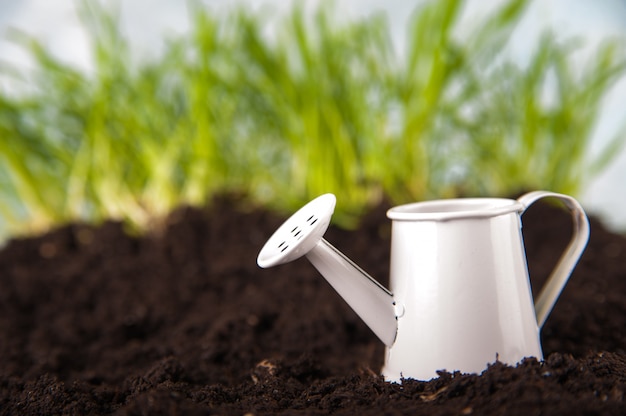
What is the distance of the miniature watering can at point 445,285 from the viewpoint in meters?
0.59

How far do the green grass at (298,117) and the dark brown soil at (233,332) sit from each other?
0.14 m

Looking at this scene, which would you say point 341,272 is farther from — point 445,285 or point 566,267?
point 566,267

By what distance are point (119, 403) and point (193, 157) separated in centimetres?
84

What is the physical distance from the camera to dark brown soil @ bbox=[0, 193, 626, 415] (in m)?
0.54

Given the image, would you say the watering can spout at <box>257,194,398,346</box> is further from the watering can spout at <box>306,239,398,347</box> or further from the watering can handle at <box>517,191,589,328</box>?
the watering can handle at <box>517,191,589,328</box>

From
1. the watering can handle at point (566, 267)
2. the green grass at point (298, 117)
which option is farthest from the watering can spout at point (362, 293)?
the green grass at point (298, 117)

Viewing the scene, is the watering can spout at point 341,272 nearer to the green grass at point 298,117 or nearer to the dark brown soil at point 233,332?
the dark brown soil at point 233,332

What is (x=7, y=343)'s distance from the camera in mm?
1009

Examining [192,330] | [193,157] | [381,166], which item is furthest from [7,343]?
[381,166]

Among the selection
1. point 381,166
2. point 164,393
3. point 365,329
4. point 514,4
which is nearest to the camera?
point 164,393

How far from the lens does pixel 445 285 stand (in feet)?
1.94

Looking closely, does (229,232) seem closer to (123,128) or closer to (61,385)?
(123,128)

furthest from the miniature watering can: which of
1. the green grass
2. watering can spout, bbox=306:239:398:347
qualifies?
the green grass

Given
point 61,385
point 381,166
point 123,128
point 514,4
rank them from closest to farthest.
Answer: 1. point 61,385
2. point 514,4
3. point 381,166
4. point 123,128
